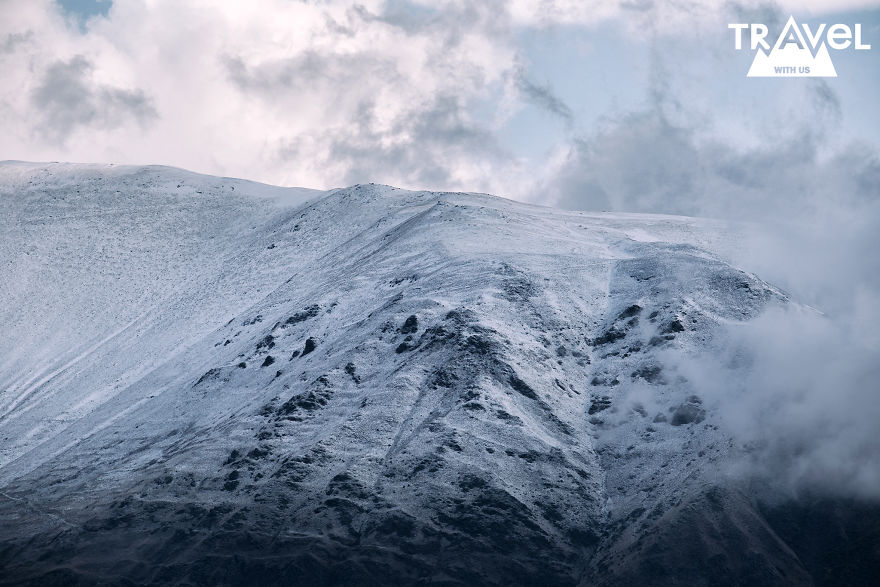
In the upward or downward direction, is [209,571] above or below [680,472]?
below

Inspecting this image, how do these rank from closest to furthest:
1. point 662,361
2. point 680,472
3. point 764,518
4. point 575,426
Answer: point 764,518, point 680,472, point 575,426, point 662,361

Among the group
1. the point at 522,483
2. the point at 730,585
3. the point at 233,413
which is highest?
the point at 233,413

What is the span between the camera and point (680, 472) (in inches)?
2438

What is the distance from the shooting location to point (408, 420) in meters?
68.0

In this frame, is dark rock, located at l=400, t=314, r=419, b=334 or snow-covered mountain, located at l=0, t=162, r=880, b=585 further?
dark rock, located at l=400, t=314, r=419, b=334

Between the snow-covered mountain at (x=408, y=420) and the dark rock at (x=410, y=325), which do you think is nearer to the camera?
the snow-covered mountain at (x=408, y=420)

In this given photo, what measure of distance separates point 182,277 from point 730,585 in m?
82.5

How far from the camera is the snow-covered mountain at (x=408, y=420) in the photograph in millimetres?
57594

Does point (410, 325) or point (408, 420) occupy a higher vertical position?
point (410, 325)

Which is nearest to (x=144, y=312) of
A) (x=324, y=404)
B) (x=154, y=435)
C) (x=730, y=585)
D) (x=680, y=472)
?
(x=154, y=435)

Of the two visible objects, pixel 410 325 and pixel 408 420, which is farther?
pixel 410 325

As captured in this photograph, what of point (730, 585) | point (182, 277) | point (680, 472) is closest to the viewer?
point (730, 585)

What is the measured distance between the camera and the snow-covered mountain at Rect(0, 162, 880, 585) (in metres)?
57.6

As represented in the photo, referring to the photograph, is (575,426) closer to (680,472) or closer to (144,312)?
(680,472)
